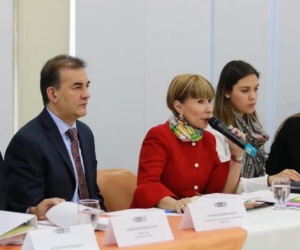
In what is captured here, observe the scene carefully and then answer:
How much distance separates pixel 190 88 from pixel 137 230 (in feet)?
4.01

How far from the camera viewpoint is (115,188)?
9.84 ft

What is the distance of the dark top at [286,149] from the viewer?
333 cm

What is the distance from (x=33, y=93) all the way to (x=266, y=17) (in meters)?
2.21

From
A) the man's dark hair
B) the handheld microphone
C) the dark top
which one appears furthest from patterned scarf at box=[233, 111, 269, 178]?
the man's dark hair

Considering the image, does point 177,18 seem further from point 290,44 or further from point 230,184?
point 230,184

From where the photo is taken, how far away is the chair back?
2.96 m

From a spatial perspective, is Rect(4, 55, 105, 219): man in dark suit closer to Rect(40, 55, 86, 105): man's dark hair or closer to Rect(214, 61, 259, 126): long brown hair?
Rect(40, 55, 86, 105): man's dark hair

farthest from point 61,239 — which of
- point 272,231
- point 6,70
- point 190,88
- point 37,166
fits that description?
point 6,70

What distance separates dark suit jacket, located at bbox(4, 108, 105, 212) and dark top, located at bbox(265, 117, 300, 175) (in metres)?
1.31

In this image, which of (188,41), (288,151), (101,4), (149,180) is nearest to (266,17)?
(188,41)

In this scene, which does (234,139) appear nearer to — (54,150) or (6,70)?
(54,150)

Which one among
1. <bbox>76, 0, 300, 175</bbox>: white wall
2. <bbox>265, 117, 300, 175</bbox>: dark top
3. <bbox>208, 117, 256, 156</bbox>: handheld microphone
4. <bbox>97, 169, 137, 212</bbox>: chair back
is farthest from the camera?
<bbox>76, 0, 300, 175</bbox>: white wall

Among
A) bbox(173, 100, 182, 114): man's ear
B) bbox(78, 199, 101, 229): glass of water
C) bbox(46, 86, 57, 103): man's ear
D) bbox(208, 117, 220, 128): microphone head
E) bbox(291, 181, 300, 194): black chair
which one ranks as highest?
bbox(46, 86, 57, 103): man's ear

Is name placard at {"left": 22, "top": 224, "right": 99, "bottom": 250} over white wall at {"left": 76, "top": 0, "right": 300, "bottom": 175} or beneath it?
beneath
